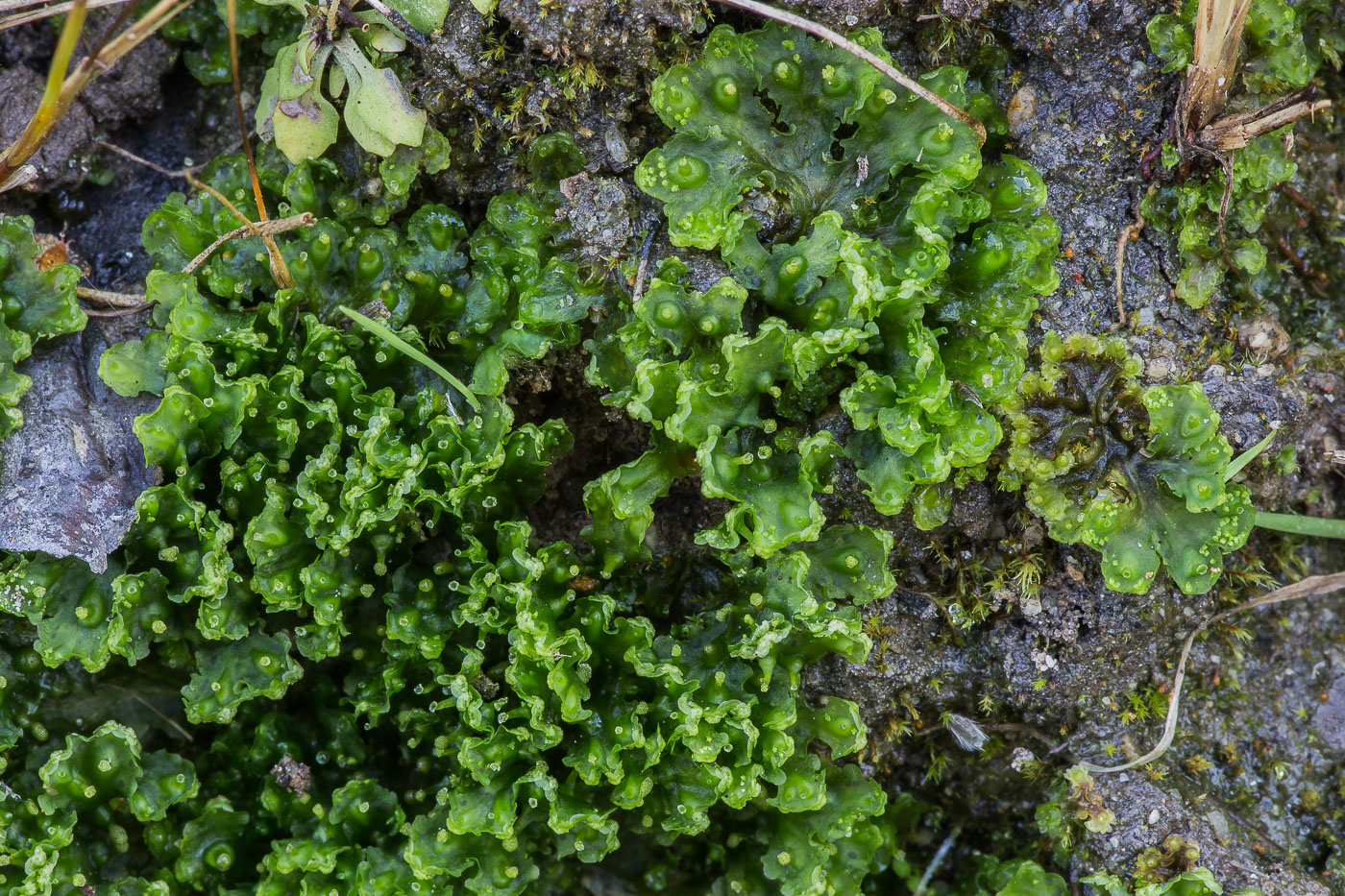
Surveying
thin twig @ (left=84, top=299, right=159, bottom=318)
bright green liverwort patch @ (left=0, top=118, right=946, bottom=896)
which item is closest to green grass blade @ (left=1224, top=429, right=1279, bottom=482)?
bright green liverwort patch @ (left=0, top=118, right=946, bottom=896)

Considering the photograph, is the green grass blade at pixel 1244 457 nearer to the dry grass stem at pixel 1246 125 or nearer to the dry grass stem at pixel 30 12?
the dry grass stem at pixel 1246 125

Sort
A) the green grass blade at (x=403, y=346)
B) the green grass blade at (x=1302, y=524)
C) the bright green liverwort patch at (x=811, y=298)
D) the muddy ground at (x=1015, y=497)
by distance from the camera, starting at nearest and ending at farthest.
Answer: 1. the bright green liverwort patch at (x=811, y=298)
2. the green grass blade at (x=403, y=346)
3. the muddy ground at (x=1015, y=497)
4. the green grass blade at (x=1302, y=524)

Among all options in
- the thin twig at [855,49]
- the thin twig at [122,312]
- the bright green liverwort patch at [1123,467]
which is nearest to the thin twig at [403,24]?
the thin twig at [855,49]

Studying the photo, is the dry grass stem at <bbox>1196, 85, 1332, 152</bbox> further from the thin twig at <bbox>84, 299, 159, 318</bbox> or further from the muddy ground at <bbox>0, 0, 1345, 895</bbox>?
the thin twig at <bbox>84, 299, 159, 318</bbox>

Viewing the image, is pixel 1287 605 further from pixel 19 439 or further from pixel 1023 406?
pixel 19 439

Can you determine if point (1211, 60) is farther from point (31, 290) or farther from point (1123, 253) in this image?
point (31, 290)

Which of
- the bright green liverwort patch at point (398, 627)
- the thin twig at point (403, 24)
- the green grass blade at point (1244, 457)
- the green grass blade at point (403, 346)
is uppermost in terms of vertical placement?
the thin twig at point (403, 24)
